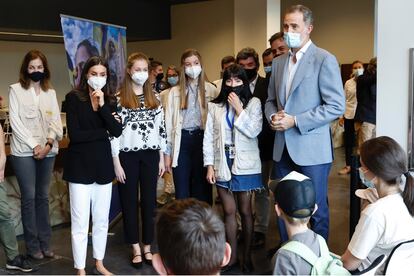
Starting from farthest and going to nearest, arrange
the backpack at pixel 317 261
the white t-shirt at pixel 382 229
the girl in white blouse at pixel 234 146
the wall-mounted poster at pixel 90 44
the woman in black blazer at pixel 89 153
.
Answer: the wall-mounted poster at pixel 90 44
the girl in white blouse at pixel 234 146
the woman in black blazer at pixel 89 153
the white t-shirt at pixel 382 229
the backpack at pixel 317 261

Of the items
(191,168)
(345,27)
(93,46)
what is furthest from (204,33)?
(191,168)

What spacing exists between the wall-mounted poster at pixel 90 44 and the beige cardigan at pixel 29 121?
0.51m

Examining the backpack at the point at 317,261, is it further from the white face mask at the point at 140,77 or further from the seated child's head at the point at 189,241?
the white face mask at the point at 140,77

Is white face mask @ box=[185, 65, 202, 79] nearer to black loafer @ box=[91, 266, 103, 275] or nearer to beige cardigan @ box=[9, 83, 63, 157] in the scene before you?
beige cardigan @ box=[9, 83, 63, 157]

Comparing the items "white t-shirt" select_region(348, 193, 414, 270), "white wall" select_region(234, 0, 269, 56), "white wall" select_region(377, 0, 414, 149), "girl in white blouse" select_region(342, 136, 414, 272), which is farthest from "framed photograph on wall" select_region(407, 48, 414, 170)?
"white wall" select_region(234, 0, 269, 56)

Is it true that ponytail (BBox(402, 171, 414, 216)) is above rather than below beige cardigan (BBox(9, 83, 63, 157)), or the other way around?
below

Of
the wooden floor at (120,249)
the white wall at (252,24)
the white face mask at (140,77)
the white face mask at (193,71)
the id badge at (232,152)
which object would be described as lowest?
the wooden floor at (120,249)

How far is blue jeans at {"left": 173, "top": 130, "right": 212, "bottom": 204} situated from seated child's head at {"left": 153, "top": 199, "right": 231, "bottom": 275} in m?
2.35

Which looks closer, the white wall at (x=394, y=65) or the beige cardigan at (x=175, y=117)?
the white wall at (x=394, y=65)

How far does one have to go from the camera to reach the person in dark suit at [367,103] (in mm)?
6105

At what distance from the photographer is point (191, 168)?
371 cm

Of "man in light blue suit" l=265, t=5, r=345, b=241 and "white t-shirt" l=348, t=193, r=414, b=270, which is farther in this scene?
"man in light blue suit" l=265, t=5, r=345, b=241

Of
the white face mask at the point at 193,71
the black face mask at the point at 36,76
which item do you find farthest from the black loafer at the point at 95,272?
the white face mask at the point at 193,71

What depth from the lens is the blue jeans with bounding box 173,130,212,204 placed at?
3.66 m
